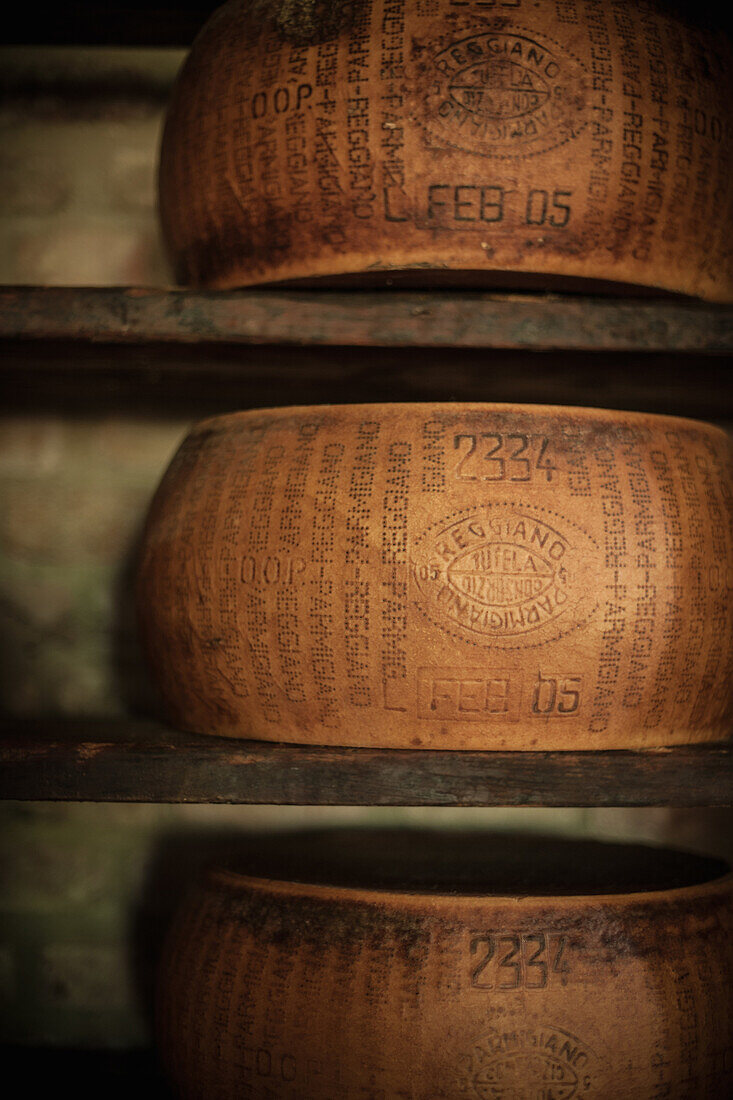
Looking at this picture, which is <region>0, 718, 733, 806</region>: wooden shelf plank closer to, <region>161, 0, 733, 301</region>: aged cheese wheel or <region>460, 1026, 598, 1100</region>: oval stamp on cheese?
<region>460, 1026, 598, 1100</region>: oval stamp on cheese

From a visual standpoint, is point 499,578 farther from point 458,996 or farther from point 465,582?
point 458,996

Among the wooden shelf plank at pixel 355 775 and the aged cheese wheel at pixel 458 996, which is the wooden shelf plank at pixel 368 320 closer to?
the wooden shelf plank at pixel 355 775

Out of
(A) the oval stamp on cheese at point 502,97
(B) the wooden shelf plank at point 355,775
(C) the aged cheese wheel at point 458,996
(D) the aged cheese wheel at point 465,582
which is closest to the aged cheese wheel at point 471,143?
(A) the oval stamp on cheese at point 502,97

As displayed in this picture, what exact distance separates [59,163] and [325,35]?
1.92 ft

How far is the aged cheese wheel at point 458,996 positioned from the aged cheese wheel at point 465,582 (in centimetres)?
14

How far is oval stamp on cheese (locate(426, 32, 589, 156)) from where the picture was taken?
35.0 inches

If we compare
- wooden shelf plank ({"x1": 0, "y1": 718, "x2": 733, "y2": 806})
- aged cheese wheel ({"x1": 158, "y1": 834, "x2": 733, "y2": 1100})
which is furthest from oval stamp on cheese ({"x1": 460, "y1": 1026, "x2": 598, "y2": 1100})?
wooden shelf plank ({"x1": 0, "y1": 718, "x2": 733, "y2": 806})

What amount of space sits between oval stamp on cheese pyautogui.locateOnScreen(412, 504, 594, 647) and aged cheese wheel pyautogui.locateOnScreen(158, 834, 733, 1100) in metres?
0.23

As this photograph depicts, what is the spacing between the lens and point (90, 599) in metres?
1.38

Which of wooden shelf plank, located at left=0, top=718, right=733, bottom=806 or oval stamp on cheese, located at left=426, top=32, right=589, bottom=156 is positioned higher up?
oval stamp on cheese, located at left=426, top=32, right=589, bottom=156

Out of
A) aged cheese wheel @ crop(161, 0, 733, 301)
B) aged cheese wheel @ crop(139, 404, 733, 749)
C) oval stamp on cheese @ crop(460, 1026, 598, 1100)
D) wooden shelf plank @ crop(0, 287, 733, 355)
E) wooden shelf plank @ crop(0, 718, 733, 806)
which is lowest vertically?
oval stamp on cheese @ crop(460, 1026, 598, 1100)

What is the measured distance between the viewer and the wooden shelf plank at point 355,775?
87 cm

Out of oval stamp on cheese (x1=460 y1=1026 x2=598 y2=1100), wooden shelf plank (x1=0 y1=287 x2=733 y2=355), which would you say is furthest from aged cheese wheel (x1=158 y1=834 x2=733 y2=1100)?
wooden shelf plank (x1=0 y1=287 x2=733 y2=355)

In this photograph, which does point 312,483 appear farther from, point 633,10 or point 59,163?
point 59,163
